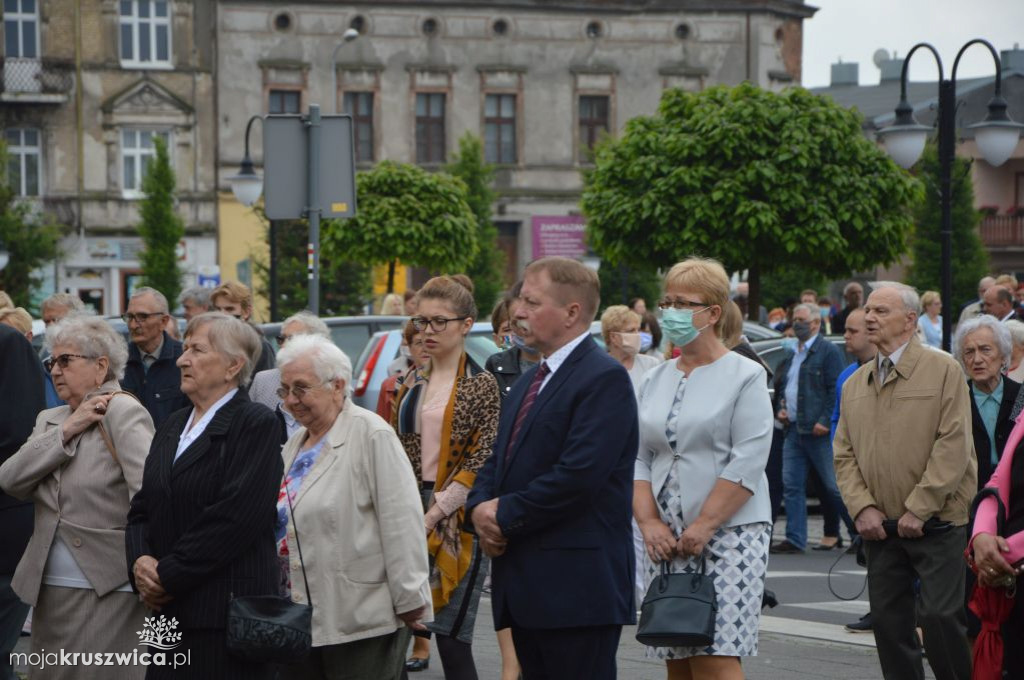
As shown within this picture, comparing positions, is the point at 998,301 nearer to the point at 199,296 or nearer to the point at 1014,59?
the point at 199,296

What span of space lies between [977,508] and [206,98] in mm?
49698

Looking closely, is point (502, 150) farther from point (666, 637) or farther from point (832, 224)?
point (666, 637)

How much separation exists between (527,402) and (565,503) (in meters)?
0.48

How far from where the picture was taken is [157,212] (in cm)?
4688

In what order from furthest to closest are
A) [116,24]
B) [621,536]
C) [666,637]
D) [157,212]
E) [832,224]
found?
[116,24], [157,212], [832,224], [666,637], [621,536]

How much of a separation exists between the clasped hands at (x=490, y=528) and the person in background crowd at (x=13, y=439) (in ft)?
9.52

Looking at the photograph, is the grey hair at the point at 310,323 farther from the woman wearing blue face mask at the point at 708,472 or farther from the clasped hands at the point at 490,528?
the clasped hands at the point at 490,528

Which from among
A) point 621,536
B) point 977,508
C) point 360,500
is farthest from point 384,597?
point 977,508

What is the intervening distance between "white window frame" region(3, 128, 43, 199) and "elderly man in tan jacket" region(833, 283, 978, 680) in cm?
4780

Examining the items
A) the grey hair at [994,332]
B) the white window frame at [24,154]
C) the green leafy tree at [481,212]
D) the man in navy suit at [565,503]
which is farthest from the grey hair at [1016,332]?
the white window frame at [24,154]

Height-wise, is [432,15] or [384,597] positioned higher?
[432,15]

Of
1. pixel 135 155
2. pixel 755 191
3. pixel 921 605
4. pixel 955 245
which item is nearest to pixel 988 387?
pixel 921 605

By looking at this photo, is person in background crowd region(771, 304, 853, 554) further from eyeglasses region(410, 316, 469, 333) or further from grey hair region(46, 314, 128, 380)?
grey hair region(46, 314, 128, 380)

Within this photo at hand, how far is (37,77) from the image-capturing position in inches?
2060
